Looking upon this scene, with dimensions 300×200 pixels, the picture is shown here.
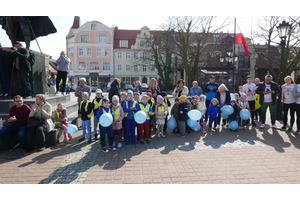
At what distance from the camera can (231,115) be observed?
7.85 meters

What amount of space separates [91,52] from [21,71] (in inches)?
1663

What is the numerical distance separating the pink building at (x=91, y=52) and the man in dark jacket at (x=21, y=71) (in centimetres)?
3983

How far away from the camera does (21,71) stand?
7.02 m

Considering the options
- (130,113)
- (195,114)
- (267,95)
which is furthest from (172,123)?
(267,95)

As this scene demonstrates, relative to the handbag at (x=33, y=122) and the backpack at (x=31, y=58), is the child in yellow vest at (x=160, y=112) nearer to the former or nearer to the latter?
the handbag at (x=33, y=122)

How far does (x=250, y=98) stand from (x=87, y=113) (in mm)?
6437

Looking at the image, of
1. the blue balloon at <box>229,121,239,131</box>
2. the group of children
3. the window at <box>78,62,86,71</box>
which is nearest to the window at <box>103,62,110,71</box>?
the window at <box>78,62,86,71</box>

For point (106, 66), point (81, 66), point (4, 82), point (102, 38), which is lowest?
point (4, 82)

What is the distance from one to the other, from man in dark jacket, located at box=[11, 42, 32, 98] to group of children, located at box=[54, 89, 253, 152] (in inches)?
68.0

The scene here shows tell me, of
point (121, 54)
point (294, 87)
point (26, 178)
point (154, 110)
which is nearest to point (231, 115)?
point (294, 87)

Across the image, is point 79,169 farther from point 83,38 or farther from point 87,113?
point 83,38

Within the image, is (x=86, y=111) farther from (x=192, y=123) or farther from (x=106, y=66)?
(x=106, y=66)

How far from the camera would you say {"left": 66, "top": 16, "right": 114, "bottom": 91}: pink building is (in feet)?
153

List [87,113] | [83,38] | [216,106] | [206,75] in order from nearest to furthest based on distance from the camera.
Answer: [87,113] → [216,106] → [206,75] → [83,38]
